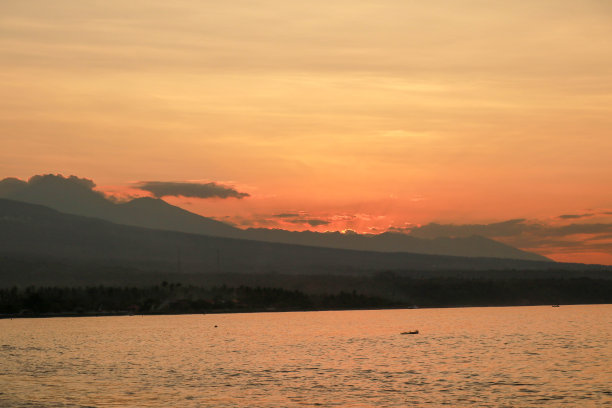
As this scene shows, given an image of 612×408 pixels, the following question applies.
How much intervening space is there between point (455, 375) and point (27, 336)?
86318mm

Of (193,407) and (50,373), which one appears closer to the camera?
(193,407)

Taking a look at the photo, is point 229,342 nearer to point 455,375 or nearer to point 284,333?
point 284,333

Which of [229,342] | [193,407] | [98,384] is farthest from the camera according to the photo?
[229,342]

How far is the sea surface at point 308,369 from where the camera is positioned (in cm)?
6366

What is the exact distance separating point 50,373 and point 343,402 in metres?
34.3

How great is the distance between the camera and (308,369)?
85938 millimetres

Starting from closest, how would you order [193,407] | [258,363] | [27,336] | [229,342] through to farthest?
1. [193,407]
2. [258,363]
3. [229,342]
4. [27,336]

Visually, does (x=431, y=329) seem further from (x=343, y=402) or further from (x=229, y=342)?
(x=343, y=402)

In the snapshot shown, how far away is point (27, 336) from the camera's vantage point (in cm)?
14238

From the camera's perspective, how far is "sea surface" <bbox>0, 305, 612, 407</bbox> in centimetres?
6366

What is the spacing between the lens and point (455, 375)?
7938cm

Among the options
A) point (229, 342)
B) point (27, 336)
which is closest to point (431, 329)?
point (229, 342)

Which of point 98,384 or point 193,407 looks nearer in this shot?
point 193,407

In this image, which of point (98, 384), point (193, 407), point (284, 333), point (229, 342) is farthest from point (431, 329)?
point (193, 407)
